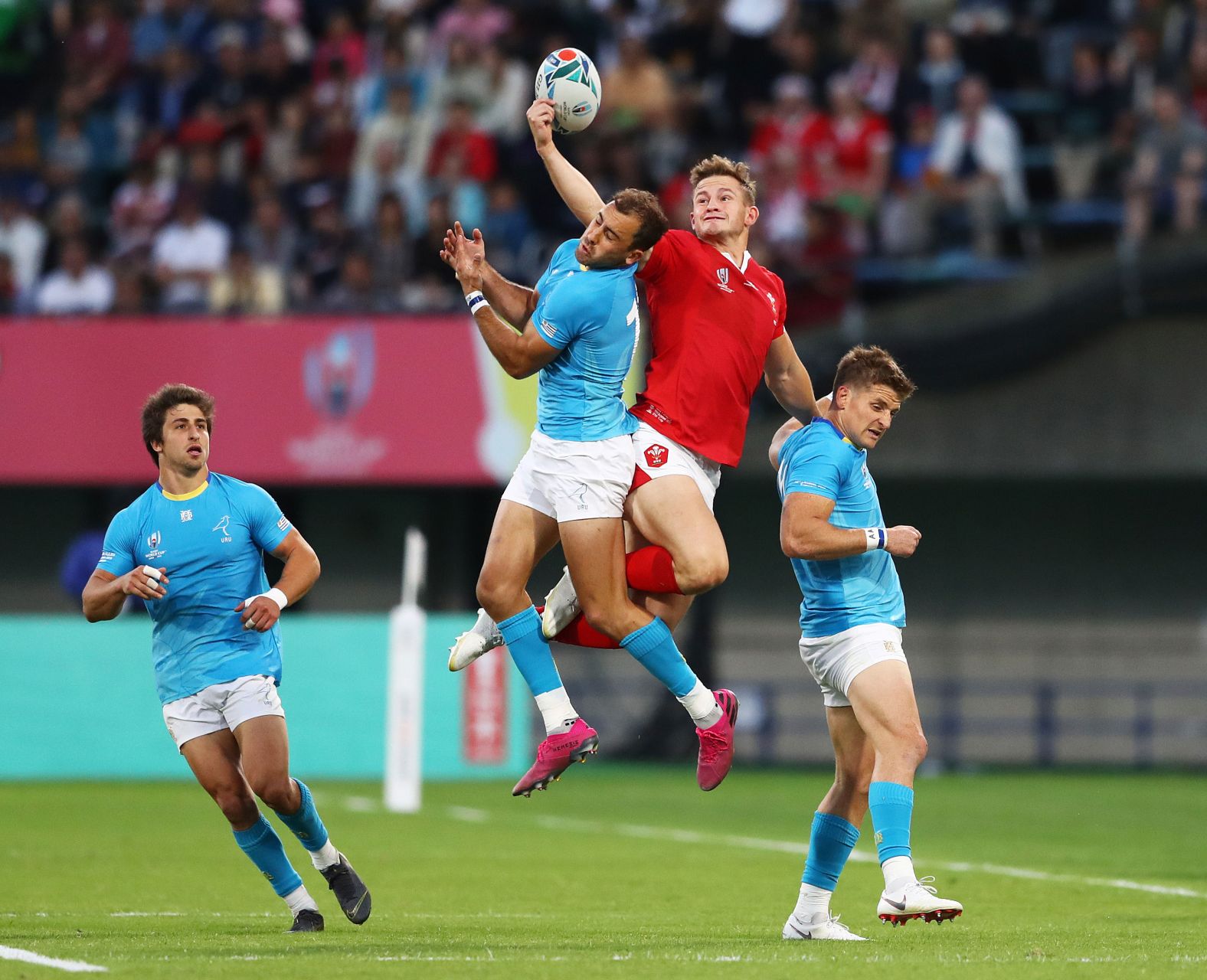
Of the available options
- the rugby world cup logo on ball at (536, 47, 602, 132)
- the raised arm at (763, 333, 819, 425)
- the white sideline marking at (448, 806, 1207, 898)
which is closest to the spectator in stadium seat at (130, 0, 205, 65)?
the white sideline marking at (448, 806, 1207, 898)

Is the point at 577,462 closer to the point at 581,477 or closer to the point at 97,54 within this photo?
the point at 581,477

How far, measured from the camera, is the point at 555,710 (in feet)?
29.2

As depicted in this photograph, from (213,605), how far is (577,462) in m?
1.78

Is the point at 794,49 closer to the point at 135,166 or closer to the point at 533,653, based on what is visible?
the point at 135,166

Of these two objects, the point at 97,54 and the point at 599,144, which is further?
the point at 97,54

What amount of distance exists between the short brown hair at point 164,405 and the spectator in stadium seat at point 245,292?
37.8ft

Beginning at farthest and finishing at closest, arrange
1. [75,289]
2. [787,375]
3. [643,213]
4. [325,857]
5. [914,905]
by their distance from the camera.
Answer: [75,289] → [325,857] → [787,375] → [643,213] → [914,905]

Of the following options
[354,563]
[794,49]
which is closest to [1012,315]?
[794,49]

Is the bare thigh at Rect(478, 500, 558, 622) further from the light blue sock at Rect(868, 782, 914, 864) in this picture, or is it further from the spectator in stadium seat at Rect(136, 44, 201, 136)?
the spectator in stadium seat at Rect(136, 44, 201, 136)

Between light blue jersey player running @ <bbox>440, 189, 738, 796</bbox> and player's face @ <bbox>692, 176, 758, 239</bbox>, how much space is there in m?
0.41

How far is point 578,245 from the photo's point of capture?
8.84 meters

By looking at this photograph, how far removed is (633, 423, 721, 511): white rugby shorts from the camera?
29.4ft

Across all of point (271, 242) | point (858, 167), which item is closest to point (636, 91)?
point (858, 167)

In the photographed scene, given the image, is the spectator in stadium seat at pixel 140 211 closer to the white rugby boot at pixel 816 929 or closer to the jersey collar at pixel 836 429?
the jersey collar at pixel 836 429
